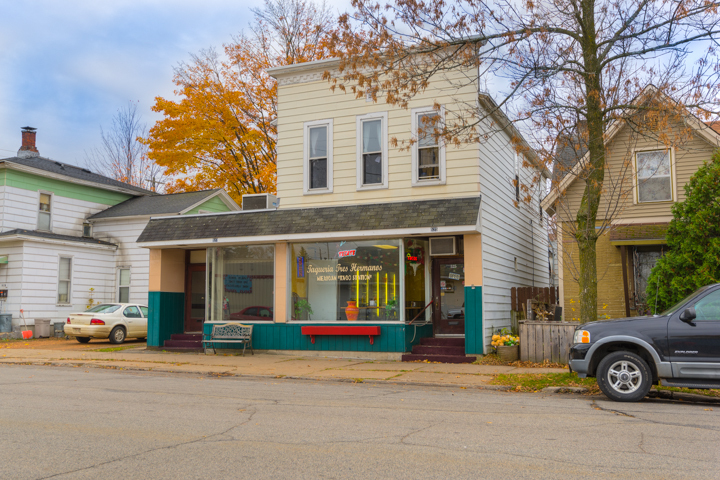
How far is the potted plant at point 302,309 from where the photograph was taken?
55.6 ft

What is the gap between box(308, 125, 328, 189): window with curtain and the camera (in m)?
17.2

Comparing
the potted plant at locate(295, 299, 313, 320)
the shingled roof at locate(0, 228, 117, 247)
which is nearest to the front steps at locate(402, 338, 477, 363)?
the potted plant at locate(295, 299, 313, 320)

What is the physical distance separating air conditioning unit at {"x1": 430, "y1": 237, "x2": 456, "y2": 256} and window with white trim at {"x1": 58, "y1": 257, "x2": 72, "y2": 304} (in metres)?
16.1

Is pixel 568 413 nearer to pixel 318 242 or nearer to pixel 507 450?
pixel 507 450

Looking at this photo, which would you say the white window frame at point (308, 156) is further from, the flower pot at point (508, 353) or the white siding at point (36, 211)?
the white siding at point (36, 211)

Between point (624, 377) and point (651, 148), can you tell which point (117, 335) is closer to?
point (624, 377)

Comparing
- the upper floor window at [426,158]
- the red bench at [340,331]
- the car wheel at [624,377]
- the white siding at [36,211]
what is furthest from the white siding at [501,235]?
the white siding at [36,211]

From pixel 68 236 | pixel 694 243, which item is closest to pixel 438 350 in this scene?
pixel 694 243

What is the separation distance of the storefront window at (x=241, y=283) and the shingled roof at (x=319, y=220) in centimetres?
76

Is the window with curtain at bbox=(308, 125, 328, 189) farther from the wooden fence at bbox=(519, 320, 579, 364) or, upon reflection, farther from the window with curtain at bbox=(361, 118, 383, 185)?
the wooden fence at bbox=(519, 320, 579, 364)

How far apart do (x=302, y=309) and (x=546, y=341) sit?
6.54 meters

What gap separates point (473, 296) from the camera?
49.5 ft

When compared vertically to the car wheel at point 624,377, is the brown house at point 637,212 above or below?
above

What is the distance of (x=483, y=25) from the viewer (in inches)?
430
